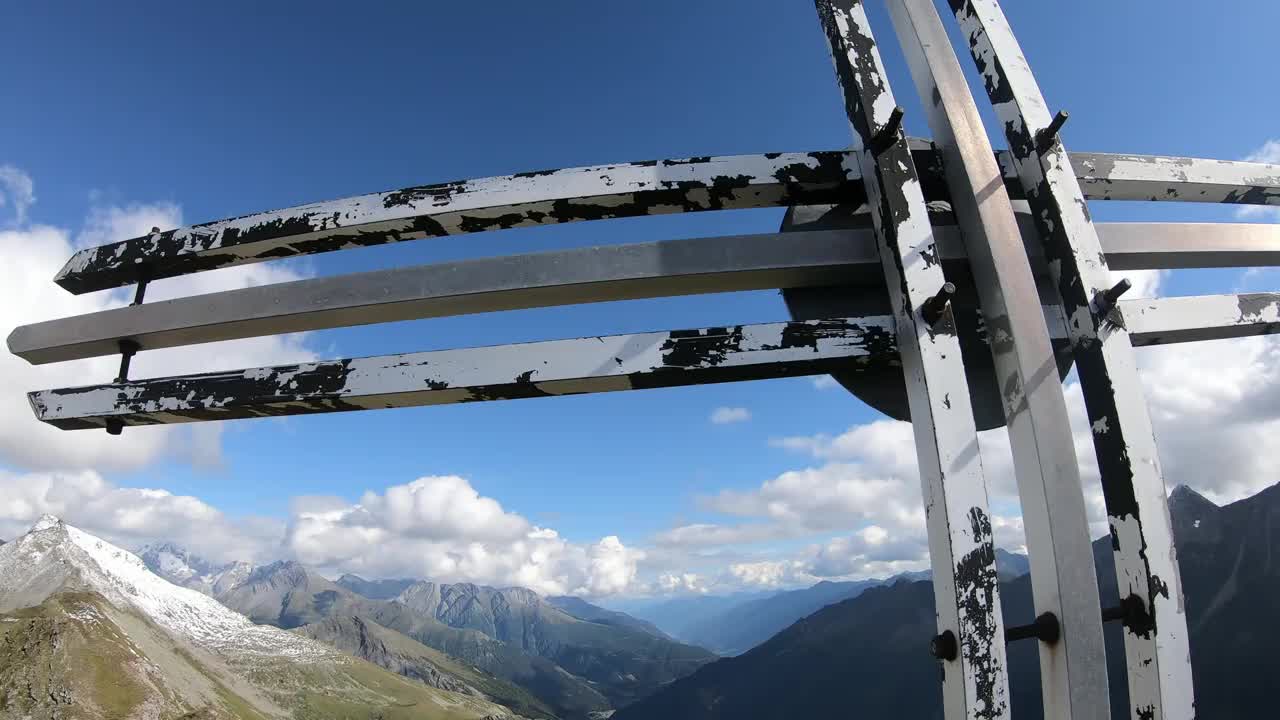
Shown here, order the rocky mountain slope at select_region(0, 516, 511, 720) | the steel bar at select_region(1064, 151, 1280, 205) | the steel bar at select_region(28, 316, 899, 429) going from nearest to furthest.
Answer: the steel bar at select_region(28, 316, 899, 429), the steel bar at select_region(1064, 151, 1280, 205), the rocky mountain slope at select_region(0, 516, 511, 720)

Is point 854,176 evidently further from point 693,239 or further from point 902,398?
point 902,398

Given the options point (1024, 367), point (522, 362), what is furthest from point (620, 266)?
point (1024, 367)

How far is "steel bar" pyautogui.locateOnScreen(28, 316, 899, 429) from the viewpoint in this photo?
7.11ft

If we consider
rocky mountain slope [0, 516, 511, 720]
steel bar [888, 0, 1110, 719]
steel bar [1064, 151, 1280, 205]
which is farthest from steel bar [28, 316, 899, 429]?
rocky mountain slope [0, 516, 511, 720]

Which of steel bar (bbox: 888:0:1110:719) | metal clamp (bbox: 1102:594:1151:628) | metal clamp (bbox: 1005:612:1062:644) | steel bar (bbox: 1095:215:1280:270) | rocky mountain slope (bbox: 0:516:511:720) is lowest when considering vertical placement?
rocky mountain slope (bbox: 0:516:511:720)

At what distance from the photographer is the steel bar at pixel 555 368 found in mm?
2166

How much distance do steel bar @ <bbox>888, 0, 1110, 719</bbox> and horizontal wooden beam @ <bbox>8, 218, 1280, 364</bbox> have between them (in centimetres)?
22

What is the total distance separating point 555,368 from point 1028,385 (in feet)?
4.58

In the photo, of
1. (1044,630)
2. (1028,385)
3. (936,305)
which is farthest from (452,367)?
(1044,630)

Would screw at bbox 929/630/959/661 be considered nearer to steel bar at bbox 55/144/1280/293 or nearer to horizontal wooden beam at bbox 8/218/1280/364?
horizontal wooden beam at bbox 8/218/1280/364

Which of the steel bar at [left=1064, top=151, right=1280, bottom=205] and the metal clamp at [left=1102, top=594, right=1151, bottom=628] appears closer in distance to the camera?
the metal clamp at [left=1102, top=594, right=1151, bottom=628]

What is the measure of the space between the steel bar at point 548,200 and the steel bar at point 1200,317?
59 cm

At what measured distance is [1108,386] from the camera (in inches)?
78.5

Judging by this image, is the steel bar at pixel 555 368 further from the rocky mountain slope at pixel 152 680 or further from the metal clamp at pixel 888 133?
the rocky mountain slope at pixel 152 680
